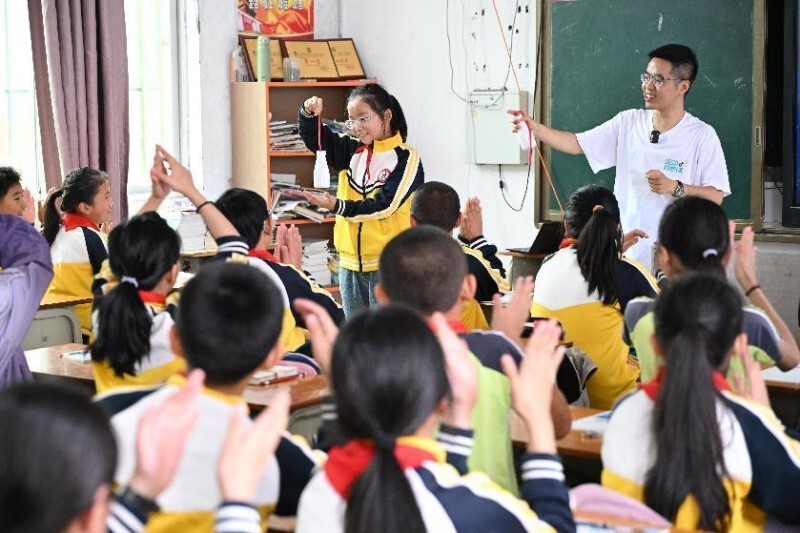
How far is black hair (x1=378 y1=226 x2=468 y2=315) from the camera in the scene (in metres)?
2.30

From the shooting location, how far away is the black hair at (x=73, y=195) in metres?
4.79

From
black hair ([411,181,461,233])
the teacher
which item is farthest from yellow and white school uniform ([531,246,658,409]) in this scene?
the teacher

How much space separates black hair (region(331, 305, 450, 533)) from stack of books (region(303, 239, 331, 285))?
5281 mm

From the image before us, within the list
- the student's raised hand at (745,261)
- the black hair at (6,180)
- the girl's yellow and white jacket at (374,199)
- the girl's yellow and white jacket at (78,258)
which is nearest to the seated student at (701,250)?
the student's raised hand at (745,261)

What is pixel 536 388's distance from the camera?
5.46 feet

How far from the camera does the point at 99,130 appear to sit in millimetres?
6164

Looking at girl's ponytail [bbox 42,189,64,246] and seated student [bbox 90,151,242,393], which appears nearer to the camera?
seated student [bbox 90,151,242,393]

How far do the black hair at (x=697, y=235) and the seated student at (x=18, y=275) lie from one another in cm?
157

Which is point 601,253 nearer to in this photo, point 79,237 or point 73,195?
point 79,237

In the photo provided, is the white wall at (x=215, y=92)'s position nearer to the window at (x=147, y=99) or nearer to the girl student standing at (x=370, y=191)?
the window at (x=147, y=99)

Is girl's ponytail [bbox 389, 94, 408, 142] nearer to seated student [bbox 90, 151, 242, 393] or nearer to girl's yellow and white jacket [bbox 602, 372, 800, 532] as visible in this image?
seated student [bbox 90, 151, 242, 393]

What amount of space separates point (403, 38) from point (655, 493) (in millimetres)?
5358

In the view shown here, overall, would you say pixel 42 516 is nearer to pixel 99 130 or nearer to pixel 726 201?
pixel 726 201

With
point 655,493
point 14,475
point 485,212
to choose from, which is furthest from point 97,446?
point 485,212
